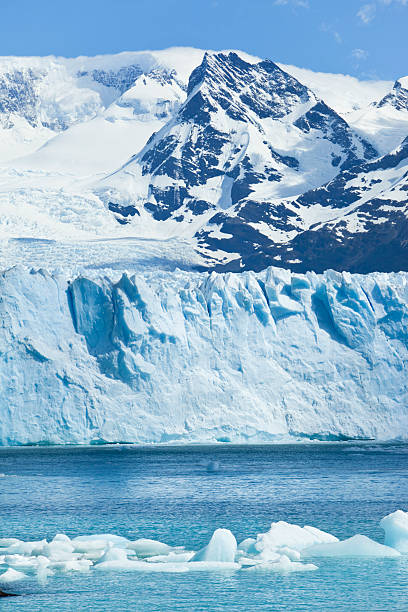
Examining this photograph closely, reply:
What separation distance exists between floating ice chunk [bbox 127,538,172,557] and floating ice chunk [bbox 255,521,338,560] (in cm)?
258

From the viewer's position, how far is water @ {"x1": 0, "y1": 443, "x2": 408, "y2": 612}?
968 inches

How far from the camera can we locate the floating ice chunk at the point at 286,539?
28.3 meters

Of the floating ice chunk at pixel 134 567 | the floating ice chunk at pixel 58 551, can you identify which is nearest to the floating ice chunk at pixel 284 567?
the floating ice chunk at pixel 134 567

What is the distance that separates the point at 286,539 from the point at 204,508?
31.3ft

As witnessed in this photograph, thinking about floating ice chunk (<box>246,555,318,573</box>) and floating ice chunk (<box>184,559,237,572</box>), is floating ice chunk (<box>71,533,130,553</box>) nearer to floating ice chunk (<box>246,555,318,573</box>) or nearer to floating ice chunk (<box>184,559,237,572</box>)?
floating ice chunk (<box>184,559,237,572</box>)

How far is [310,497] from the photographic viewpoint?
4144 centimetres

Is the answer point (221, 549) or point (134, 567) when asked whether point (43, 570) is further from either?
point (221, 549)

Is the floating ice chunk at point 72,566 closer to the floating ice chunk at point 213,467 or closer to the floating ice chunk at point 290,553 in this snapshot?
the floating ice chunk at point 290,553

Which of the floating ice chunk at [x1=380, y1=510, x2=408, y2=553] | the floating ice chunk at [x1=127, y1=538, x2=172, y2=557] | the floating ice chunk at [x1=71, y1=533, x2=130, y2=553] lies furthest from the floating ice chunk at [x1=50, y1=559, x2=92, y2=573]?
the floating ice chunk at [x1=380, y1=510, x2=408, y2=553]

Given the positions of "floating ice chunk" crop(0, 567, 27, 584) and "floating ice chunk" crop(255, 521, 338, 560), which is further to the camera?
"floating ice chunk" crop(255, 521, 338, 560)

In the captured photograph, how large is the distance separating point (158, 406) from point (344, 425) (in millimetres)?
10889

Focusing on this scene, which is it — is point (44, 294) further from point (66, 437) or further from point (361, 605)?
point (361, 605)

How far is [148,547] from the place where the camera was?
2945 cm

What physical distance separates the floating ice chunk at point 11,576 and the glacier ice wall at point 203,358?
2956 centimetres
